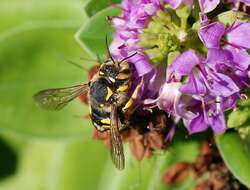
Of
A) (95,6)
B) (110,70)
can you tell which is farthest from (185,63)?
(95,6)

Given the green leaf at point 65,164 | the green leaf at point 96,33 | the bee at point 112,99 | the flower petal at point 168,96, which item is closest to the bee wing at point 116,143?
the bee at point 112,99

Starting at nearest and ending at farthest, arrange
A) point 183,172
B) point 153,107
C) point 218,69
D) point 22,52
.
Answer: point 218,69 < point 153,107 < point 183,172 < point 22,52

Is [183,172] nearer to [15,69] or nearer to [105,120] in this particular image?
[105,120]

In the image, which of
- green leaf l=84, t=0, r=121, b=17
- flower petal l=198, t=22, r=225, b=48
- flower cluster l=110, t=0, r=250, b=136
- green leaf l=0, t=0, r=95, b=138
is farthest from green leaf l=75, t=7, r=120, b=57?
flower petal l=198, t=22, r=225, b=48

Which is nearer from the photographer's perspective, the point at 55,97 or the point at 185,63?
the point at 185,63

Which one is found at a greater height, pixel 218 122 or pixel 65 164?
pixel 218 122

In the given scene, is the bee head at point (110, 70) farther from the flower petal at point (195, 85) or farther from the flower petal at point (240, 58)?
the flower petal at point (240, 58)

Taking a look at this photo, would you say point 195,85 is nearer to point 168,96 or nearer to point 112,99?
Answer: point 168,96

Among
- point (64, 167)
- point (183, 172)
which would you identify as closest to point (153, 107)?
point (183, 172)
